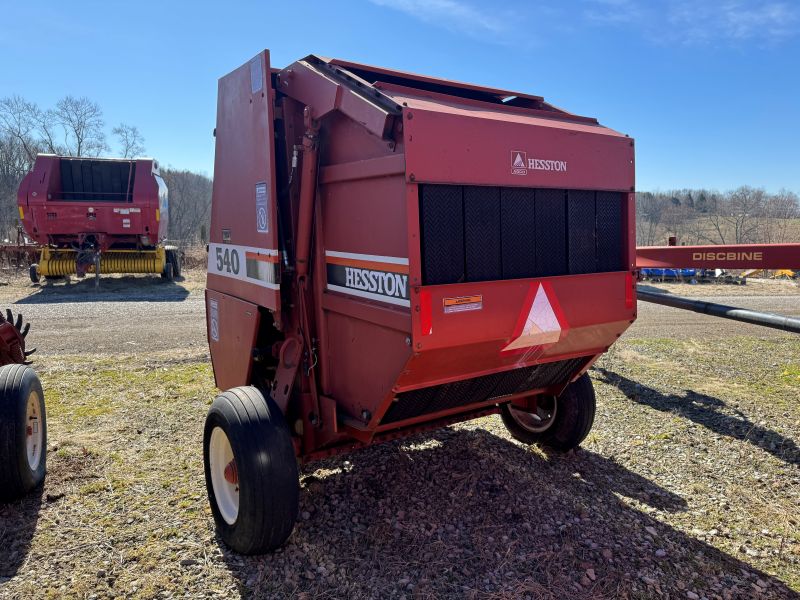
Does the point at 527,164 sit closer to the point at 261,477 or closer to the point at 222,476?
the point at 261,477

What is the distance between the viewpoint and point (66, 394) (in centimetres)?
591

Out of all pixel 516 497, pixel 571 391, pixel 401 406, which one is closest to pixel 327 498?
pixel 401 406

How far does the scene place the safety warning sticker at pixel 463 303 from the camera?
2.76m

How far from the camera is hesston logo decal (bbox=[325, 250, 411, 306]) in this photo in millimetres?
2752

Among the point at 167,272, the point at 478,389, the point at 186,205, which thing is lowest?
the point at 478,389

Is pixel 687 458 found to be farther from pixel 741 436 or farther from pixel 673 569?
pixel 673 569

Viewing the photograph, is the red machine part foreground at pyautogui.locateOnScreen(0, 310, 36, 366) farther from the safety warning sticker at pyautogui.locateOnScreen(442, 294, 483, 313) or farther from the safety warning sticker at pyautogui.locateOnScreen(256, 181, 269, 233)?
the safety warning sticker at pyautogui.locateOnScreen(442, 294, 483, 313)

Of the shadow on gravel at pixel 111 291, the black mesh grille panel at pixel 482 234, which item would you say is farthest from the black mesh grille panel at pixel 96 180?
the black mesh grille panel at pixel 482 234

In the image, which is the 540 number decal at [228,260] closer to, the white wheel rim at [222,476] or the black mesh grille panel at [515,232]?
the white wheel rim at [222,476]

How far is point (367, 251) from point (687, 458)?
3.08 m

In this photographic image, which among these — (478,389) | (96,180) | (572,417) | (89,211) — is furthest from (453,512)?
(96,180)

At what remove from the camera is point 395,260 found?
277 centimetres

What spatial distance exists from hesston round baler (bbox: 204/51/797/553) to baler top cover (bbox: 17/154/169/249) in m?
11.0

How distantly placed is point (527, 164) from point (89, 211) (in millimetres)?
12952
